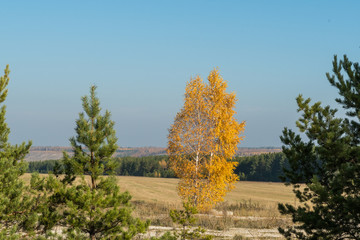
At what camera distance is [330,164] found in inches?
412

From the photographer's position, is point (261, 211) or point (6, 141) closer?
point (6, 141)

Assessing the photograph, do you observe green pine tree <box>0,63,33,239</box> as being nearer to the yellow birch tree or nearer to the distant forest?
the yellow birch tree

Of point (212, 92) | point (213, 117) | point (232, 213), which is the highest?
point (212, 92)

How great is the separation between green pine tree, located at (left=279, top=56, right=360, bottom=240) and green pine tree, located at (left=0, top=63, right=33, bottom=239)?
8.90 metres

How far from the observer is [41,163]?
92.9m

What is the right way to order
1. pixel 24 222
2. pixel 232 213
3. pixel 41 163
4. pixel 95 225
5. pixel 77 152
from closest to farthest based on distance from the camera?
pixel 95 225
pixel 77 152
pixel 24 222
pixel 232 213
pixel 41 163

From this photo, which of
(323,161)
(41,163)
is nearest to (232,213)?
(323,161)

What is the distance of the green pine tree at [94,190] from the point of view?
1084cm

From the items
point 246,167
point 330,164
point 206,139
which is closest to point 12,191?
point 330,164

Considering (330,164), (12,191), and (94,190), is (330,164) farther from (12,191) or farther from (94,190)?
(12,191)

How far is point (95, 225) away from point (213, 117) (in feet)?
42.6

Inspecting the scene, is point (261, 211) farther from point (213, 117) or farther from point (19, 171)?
point (19, 171)

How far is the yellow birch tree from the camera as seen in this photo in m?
22.5

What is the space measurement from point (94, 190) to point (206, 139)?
1273 cm
